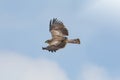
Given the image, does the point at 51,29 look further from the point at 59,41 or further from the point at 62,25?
the point at 59,41

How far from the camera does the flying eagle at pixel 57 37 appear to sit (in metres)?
35.8

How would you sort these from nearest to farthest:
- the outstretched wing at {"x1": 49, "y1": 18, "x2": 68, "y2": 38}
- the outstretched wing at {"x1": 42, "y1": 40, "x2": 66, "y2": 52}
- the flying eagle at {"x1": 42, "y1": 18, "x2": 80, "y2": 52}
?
the outstretched wing at {"x1": 42, "y1": 40, "x2": 66, "y2": 52}
the flying eagle at {"x1": 42, "y1": 18, "x2": 80, "y2": 52}
the outstretched wing at {"x1": 49, "y1": 18, "x2": 68, "y2": 38}

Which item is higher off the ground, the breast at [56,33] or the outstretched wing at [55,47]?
the breast at [56,33]

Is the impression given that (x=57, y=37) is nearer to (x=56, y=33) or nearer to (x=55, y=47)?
(x=56, y=33)

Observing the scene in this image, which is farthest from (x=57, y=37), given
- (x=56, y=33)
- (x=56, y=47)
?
(x=56, y=47)

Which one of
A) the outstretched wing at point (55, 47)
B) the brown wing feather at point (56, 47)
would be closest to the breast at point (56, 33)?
the brown wing feather at point (56, 47)

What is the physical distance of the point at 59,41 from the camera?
3894 cm

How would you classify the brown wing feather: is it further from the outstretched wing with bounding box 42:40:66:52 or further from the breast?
the breast

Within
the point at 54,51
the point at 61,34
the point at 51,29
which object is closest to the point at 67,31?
the point at 61,34

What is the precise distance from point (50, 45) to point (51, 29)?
29.2 feet

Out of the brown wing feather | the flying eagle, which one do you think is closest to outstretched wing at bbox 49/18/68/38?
the flying eagle

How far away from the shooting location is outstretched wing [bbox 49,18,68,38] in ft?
137

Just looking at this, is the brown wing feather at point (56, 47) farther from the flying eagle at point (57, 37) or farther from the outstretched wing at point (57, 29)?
the outstretched wing at point (57, 29)

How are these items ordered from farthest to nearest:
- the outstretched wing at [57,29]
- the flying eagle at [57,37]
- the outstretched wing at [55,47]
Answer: the outstretched wing at [57,29], the flying eagle at [57,37], the outstretched wing at [55,47]
